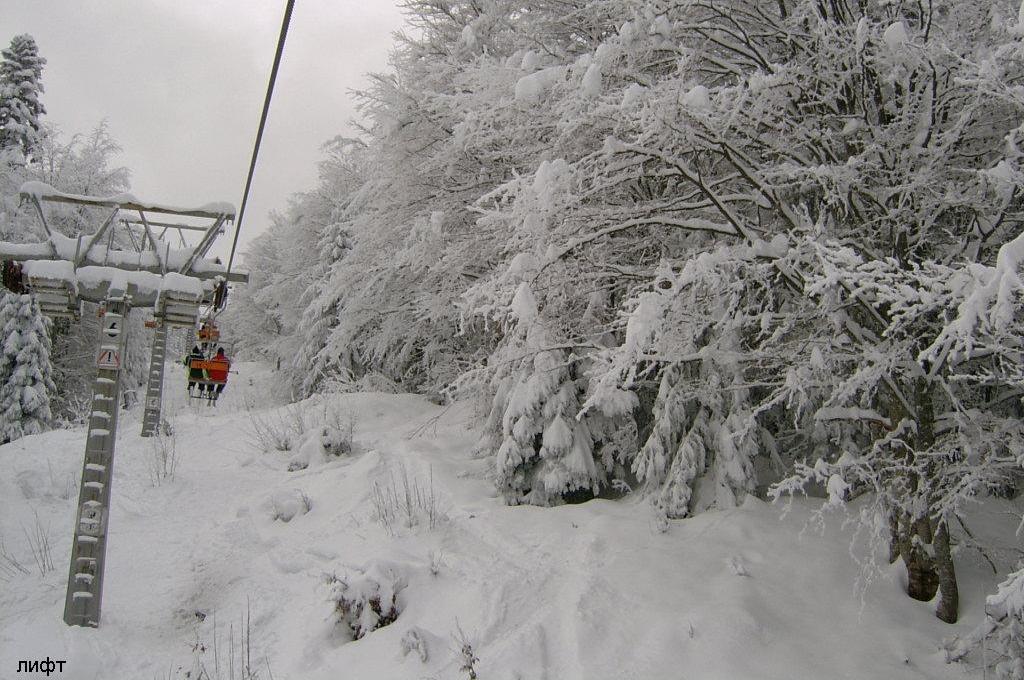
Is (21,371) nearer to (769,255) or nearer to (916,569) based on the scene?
(769,255)

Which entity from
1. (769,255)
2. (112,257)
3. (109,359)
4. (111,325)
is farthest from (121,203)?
(769,255)

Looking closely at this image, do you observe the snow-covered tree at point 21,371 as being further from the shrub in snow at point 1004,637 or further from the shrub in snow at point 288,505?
the shrub in snow at point 1004,637

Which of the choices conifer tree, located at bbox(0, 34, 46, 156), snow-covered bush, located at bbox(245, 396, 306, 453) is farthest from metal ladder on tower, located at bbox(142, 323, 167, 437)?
conifer tree, located at bbox(0, 34, 46, 156)

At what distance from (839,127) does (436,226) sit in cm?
450

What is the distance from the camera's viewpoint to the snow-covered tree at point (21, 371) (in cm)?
1634

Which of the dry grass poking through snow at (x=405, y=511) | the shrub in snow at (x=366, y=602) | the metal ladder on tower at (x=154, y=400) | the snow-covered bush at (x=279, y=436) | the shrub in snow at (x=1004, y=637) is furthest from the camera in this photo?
the metal ladder on tower at (x=154, y=400)

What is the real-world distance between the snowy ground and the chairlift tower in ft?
1.95

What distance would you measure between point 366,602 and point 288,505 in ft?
8.98

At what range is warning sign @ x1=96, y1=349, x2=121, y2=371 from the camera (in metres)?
5.46

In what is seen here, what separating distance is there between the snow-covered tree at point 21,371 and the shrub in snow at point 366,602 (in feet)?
55.3

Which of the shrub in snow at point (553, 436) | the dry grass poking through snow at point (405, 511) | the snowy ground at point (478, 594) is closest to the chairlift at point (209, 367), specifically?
the snowy ground at point (478, 594)

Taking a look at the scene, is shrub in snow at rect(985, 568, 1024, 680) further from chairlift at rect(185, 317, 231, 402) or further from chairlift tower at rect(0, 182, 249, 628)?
chairlift at rect(185, 317, 231, 402)

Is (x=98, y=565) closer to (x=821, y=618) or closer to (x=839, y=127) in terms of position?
(x=821, y=618)

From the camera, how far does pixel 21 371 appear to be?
16484 mm
